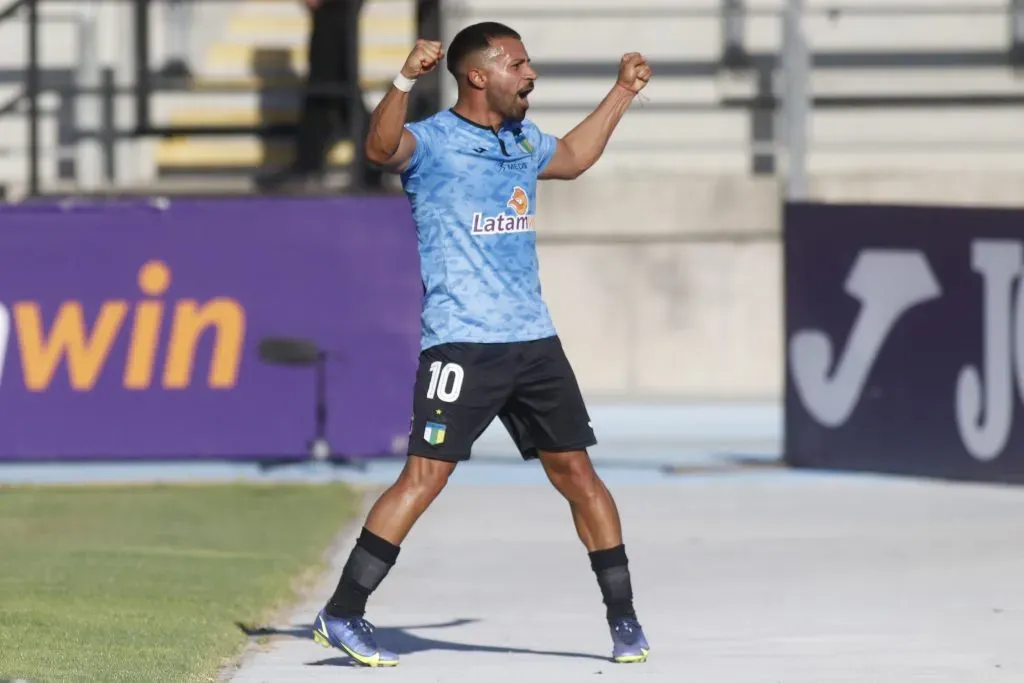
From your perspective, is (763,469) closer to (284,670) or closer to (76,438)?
(76,438)

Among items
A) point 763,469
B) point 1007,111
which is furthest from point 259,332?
point 1007,111

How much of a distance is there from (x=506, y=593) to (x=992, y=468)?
13.3ft

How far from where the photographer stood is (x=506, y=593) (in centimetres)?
852

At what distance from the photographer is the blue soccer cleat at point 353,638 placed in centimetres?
688

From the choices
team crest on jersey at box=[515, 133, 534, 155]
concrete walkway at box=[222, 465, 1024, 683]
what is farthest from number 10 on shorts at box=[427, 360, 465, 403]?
concrete walkway at box=[222, 465, 1024, 683]

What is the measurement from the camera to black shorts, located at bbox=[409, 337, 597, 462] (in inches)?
269

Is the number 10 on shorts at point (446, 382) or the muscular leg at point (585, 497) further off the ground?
the number 10 on shorts at point (446, 382)

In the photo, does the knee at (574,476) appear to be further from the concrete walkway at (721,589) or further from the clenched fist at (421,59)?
the clenched fist at (421,59)

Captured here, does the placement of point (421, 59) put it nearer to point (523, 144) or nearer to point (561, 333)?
point (523, 144)

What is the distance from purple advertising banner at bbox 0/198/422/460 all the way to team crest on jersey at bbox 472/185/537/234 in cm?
564

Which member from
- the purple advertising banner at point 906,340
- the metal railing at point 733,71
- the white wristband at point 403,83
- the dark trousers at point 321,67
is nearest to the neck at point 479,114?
the white wristband at point 403,83

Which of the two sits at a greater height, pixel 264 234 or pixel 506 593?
pixel 264 234

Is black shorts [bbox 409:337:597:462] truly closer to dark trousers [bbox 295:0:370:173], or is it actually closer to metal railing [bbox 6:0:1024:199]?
metal railing [bbox 6:0:1024:199]

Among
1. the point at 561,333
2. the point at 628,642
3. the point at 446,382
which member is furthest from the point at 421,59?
the point at 561,333
